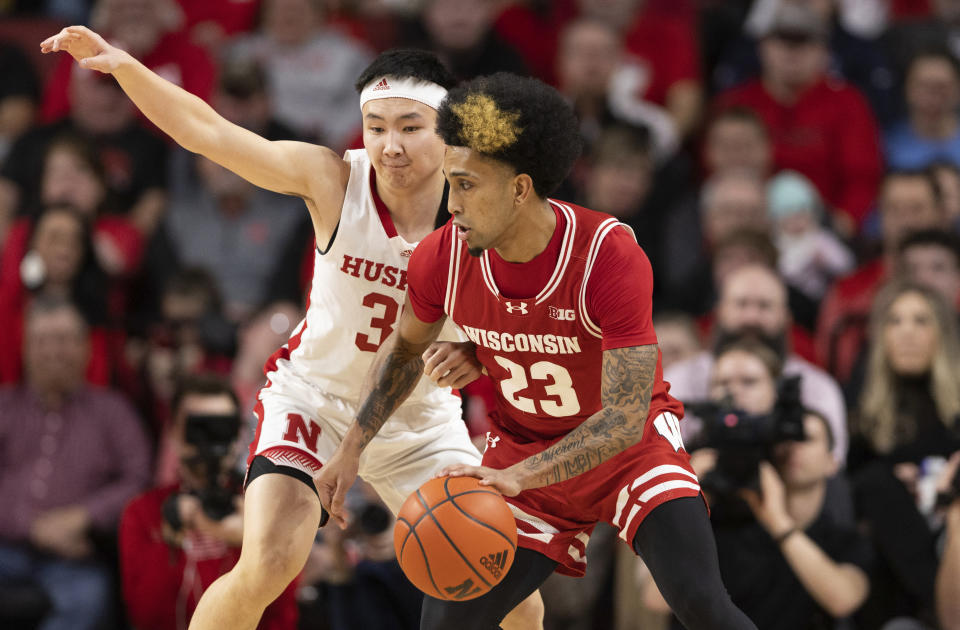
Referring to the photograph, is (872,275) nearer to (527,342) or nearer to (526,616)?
(526,616)

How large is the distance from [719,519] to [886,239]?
2.63 meters

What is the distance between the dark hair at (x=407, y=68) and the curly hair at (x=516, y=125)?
2.01ft

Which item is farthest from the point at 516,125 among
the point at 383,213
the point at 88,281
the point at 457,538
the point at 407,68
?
the point at 88,281

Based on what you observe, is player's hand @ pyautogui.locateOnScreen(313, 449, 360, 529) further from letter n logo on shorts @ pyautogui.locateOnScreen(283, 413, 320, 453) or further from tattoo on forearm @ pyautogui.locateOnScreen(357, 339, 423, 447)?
letter n logo on shorts @ pyautogui.locateOnScreen(283, 413, 320, 453)

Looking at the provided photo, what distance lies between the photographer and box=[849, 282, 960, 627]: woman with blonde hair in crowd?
5980 mm

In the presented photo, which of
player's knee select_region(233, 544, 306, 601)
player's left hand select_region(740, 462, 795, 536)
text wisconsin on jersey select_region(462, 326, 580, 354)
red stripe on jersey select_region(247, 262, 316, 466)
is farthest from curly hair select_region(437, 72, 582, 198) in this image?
player's left hand select_region(740, 462, 795, 536)

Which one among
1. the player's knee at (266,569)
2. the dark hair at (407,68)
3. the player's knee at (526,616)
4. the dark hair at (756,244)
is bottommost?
the player's knee at (526,616)

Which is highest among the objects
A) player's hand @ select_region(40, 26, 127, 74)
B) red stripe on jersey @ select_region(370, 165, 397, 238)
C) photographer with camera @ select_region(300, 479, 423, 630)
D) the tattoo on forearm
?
player's hand @ select_region(40, 26, 127, 74)

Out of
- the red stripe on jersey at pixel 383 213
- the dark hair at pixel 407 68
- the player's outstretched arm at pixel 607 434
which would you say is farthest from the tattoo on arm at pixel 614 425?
the dark hair at pixel 407 68

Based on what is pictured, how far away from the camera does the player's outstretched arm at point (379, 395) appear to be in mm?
4531

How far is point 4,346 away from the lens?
7750 mm

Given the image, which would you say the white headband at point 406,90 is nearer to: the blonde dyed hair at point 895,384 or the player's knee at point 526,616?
the player's knee at point 526,616

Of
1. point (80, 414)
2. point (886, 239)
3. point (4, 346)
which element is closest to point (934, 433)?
point (886, 239)

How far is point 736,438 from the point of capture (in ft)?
18.8
